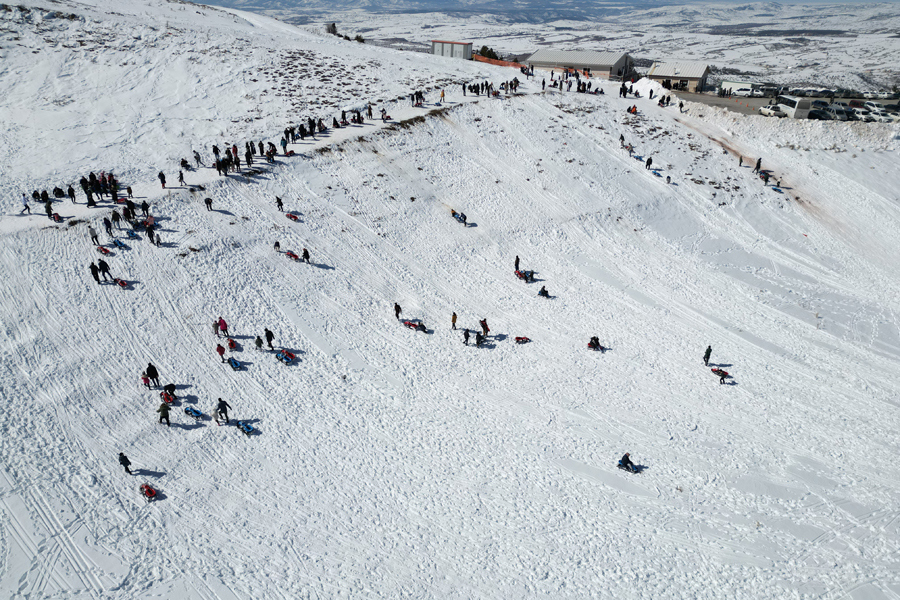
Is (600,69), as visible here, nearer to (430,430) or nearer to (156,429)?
(430,430)

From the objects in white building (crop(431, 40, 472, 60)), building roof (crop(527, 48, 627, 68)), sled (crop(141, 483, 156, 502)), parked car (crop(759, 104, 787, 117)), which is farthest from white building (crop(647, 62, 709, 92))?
sled (crop(141, 483, 156, 502))

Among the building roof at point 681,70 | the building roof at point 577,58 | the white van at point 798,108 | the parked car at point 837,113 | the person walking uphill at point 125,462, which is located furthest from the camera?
the building roof at point 577,58

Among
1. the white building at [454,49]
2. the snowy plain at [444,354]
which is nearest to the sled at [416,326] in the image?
the snowy plain at [444,354]

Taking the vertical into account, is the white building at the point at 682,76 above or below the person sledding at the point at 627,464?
above

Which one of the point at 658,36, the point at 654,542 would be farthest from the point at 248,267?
the point at 658,36

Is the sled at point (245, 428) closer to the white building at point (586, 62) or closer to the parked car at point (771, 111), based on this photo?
the parked car at point (771, 111)

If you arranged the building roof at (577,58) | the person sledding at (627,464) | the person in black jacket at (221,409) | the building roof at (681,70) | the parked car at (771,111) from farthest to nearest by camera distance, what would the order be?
the building roof at (577,58), the building roof at (681,70), the parked car at (771,111), the person sledding at (627,464), the person in black jacket at (221,409)

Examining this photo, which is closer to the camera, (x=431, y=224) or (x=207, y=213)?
(x=207, y=213)
